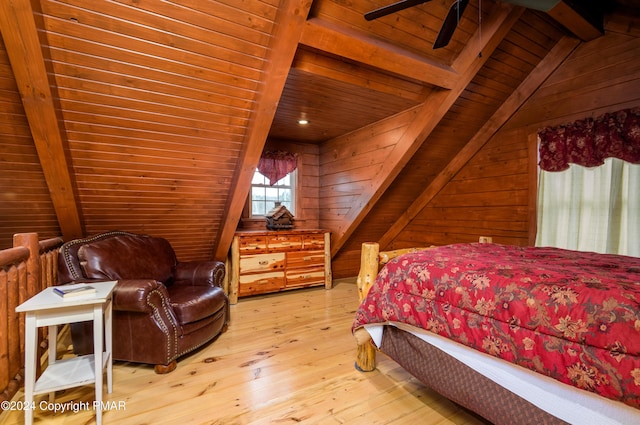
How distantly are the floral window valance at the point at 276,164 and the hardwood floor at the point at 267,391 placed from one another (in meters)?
2.22

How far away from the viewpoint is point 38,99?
5.89 ft

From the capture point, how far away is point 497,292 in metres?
1.26

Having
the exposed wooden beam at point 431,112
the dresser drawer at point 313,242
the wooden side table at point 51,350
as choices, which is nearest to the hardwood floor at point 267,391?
the wooden side table at point 51,350

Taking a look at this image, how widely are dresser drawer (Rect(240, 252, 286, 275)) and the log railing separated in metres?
1.90

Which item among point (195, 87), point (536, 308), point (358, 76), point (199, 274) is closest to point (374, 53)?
point (358, 76)

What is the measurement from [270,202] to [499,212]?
2.98 metres

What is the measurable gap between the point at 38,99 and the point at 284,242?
2645 mm

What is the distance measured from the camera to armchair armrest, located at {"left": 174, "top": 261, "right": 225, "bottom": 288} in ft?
9.04

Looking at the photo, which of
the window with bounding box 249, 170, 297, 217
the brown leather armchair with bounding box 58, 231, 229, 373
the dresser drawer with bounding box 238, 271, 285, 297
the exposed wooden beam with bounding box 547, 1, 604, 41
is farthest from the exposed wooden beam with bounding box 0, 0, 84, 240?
the exposed wooden beam with bounding box 547, 1, 604, 41

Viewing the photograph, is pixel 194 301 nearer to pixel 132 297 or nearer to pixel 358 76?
pixel 132 297

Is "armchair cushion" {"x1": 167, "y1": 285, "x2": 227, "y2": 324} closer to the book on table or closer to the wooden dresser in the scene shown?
the book on table

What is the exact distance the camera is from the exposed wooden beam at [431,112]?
2383mm

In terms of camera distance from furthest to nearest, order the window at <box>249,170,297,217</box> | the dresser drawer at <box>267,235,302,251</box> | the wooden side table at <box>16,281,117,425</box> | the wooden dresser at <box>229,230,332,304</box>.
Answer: the window at <box>249,170,297,217</box>
the dresser drawer at <box>267,235,302,251</box>
the wooden dresser at <box>229,230,332,304</box>
the wooden side table at <box>16,281,117,425</box>

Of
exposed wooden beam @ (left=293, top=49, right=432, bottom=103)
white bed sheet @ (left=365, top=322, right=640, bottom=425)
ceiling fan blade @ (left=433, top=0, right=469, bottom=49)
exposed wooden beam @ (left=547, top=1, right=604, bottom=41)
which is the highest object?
exposed wooden beam @ (left=547, top=1, right=604, bottom=41)
